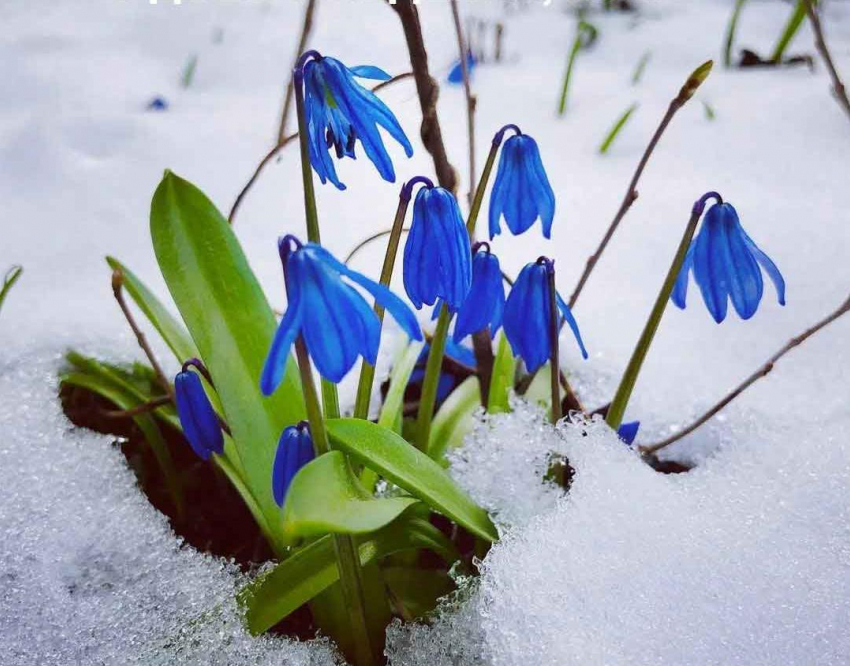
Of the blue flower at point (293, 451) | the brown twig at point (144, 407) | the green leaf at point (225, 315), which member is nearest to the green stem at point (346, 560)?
the blue flower at point (293, 451)

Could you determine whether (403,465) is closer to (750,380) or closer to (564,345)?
(750,380)

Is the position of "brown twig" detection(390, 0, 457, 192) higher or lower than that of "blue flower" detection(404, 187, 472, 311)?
higher

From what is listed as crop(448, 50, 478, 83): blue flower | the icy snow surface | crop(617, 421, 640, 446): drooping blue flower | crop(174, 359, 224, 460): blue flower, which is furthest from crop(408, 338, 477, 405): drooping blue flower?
crop(448, 50, 478, 83): blue flower

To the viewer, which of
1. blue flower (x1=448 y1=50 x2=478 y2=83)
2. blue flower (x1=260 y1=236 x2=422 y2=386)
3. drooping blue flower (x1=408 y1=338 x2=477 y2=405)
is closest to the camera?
blue flower (x1=260 y1=236 x2=422 y2=386)

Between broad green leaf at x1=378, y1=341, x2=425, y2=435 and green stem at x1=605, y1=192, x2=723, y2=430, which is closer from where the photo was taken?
green stem at x1=605, y1=192, x2=723, y2=430

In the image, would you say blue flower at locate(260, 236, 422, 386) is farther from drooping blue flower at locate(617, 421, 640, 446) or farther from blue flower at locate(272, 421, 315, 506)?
drooping blue flower at locate(617, 421, 640, 446)

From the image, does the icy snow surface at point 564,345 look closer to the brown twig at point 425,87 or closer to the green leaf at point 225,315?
the green leaf at point 225,315
